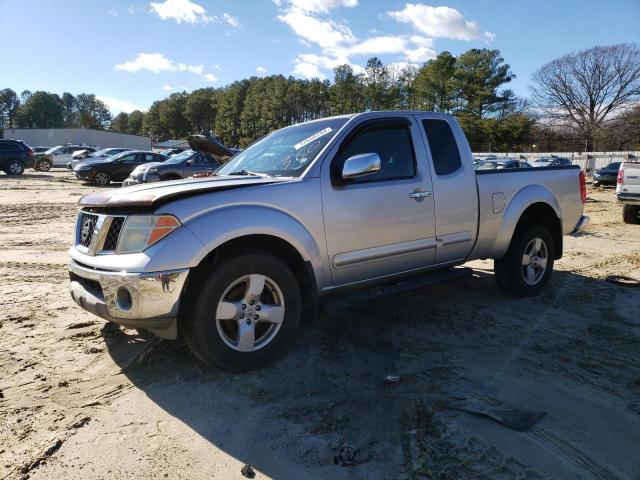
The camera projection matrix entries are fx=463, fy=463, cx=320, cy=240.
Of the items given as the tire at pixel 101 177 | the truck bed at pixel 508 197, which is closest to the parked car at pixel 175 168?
the tire at pixel 101 177

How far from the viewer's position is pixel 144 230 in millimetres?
2914

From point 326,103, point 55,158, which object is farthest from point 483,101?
point 55,158

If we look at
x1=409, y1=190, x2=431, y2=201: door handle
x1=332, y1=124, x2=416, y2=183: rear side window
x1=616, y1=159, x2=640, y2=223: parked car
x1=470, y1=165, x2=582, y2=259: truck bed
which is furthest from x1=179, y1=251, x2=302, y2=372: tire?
x1=616, y1=159, x2=640, y2=223: parked car

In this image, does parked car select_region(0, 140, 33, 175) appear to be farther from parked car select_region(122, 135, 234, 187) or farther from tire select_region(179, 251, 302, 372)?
tire select_region(179, 251, 302, 372)

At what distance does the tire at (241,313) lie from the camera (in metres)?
2.97

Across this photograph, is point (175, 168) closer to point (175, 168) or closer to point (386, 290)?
point (175, 168)

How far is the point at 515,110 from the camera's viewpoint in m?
60.7

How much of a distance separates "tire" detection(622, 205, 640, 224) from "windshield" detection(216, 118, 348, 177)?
10.4m

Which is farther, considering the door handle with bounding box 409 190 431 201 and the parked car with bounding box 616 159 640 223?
the parked car with bounding box 616 159 640 223

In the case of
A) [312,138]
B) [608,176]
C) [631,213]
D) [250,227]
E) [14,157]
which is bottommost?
[608,176]

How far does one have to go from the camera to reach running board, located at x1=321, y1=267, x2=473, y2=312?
356cm

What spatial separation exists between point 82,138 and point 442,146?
2791 inches

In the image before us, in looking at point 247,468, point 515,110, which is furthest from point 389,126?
point 515,110

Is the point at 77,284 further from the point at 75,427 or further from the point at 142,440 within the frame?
the point at 142,440
